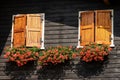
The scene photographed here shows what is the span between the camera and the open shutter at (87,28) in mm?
14266

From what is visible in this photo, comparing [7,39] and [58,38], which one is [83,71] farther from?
[7,39]

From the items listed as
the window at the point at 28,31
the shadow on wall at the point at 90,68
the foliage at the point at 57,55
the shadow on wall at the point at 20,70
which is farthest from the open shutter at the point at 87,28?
the shadow on wall at the point at 20,70

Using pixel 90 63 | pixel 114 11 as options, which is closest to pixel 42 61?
pixel 90 63

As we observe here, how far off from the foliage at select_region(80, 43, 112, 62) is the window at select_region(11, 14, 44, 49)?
1.81 m

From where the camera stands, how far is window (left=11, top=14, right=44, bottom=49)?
1488cm

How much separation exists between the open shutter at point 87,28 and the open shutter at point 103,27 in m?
0.18

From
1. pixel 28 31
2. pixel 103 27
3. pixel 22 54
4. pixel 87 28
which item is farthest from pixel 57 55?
pixel 103 27

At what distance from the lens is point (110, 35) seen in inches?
554

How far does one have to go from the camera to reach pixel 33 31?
49.0 feet

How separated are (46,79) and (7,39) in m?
2.24

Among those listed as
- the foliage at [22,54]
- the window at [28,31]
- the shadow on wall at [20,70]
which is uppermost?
the window at [28,31]

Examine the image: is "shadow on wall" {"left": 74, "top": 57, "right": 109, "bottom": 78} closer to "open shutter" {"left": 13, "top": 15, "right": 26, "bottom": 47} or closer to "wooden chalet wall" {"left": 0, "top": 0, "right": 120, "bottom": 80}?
"wooden chalet wall" {"left": 0, "top": 0, "right": 120, "bottom": 80}

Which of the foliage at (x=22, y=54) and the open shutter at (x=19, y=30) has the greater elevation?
the open shutter at (x=19, y=30)

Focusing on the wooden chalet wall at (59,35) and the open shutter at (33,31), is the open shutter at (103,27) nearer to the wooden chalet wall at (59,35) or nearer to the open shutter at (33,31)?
the wooden chalet wall at (59,35)
